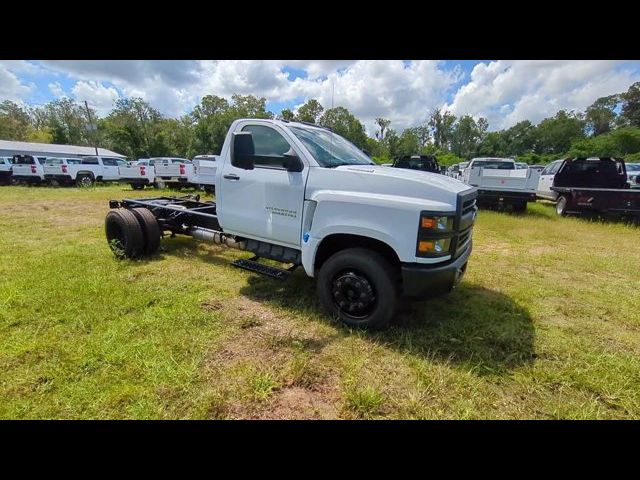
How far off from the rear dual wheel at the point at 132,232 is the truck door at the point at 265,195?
5.97 feet

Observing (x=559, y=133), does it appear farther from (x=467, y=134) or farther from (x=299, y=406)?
(x=299, y=406)

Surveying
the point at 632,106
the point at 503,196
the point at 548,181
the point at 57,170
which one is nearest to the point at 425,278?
the point at 503,196

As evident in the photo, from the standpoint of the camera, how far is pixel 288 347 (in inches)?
121

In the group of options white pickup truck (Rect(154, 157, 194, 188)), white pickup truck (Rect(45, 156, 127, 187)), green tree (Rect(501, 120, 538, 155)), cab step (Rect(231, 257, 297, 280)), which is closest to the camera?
cab step (Rect(231, 257, 297, 280))

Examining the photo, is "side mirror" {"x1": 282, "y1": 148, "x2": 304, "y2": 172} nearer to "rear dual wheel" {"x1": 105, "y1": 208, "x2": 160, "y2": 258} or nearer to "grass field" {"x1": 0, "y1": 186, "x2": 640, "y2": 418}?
"grass field" {"x1": 0, "y1": 186, "x2": 640, "y2": 418}

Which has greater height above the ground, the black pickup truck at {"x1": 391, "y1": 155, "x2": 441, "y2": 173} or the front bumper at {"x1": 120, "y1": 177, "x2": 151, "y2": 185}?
the black pickup truck at {"x1": 391, "y1": 155, "x2": 441, "y2": 173}

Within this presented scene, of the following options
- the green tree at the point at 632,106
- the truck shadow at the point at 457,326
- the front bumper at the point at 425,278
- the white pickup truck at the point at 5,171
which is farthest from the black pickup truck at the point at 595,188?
the green tree at the point at 632,106

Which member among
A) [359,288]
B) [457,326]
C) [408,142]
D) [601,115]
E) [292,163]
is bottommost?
[457,326]

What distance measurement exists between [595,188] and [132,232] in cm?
1274

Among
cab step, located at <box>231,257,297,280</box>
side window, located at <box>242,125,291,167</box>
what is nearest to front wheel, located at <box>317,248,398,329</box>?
cab step, located at <box>231,257,297,280</box>

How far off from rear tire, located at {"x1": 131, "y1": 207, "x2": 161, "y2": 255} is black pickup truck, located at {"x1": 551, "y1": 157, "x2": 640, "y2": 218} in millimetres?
11469

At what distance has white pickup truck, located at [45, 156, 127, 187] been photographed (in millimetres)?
18484

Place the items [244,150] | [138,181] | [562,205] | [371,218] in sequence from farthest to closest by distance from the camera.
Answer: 1. [138,181]
2. [562,205]
3. [244,150]
4. [371,218]

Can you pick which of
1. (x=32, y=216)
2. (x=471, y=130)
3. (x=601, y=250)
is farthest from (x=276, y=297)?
(x=471, y=130)
